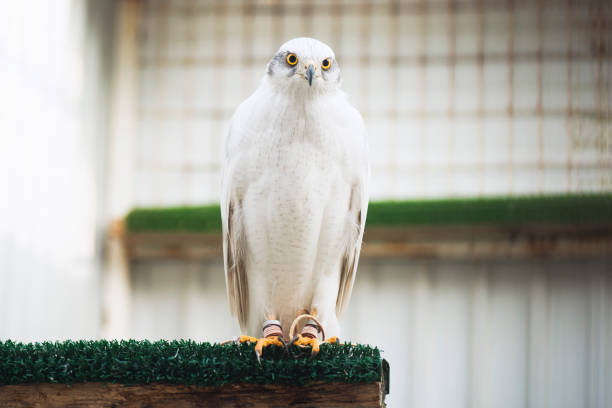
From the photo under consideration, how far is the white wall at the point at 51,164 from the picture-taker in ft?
9.01

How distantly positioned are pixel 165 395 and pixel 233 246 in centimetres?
62

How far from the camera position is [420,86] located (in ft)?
12.3

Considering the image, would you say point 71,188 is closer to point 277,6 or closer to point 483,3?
point 277,6

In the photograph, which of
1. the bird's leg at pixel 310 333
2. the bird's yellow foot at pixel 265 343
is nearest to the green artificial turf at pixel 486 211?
the bird's leg at pixel 310 333

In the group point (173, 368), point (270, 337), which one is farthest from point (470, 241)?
point (173, 368)

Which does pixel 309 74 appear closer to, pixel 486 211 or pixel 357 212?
pixel 357 212

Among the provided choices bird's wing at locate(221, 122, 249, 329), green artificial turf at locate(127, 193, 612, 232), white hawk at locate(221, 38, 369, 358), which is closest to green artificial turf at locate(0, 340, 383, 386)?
white hawk at locate(221, 38, 369, 358)

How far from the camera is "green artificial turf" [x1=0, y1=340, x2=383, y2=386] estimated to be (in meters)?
1.44

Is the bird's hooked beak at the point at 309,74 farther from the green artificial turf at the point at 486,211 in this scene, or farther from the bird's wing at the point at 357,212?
the green artificial turf at the point at 486,211

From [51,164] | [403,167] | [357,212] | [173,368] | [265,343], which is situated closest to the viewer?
[173,368]

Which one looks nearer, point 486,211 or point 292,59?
point 292,59

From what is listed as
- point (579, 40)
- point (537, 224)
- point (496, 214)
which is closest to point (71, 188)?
point (496, 214)

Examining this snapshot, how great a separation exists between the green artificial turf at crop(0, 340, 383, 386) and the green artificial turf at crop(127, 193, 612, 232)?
1.89 metres

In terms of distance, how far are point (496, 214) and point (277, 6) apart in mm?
1722
